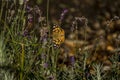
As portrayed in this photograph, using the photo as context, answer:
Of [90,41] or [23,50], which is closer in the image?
[23,50]

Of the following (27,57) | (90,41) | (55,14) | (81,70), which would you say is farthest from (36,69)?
(55,14)

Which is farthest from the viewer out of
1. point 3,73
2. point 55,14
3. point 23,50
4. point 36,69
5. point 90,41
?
point 55,14

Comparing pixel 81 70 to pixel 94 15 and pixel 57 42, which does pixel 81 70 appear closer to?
pixel 57 42

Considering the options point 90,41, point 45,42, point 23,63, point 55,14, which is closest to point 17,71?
point 23,63

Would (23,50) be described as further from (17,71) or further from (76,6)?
(76,6)

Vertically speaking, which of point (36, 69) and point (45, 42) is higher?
point (45, 42)

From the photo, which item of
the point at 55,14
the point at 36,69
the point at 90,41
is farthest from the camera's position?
the point at 55,14

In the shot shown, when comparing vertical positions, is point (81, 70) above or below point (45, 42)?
below

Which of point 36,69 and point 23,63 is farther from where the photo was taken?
point 36,69

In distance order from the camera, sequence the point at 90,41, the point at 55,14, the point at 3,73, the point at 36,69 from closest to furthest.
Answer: the point at 3,73 < the point at 36,69 < the point at 90,41 < the point at 55,14
